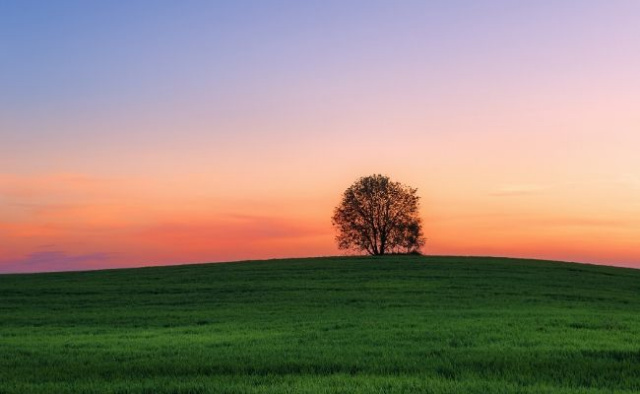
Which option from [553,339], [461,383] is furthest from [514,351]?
[461,383]

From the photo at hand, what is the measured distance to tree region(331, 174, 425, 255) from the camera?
2950 inches

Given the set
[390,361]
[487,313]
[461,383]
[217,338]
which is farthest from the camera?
[487,313]

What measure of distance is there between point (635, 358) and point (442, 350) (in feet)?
13.5

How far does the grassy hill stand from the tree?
104ft

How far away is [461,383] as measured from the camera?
1178 centimetres

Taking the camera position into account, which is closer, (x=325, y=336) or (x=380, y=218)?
(x=325, y=336)

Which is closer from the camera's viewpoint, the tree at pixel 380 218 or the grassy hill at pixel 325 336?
the grassy hill at pixel 325 336

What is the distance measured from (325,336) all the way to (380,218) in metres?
56.8

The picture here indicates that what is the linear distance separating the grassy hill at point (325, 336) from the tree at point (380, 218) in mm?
31726

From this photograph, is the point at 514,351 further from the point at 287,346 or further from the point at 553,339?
the point at 287,346

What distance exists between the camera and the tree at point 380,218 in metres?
74.9

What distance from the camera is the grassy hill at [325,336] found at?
12.5m

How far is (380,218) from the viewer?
246 ft

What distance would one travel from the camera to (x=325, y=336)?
61.0 feet
